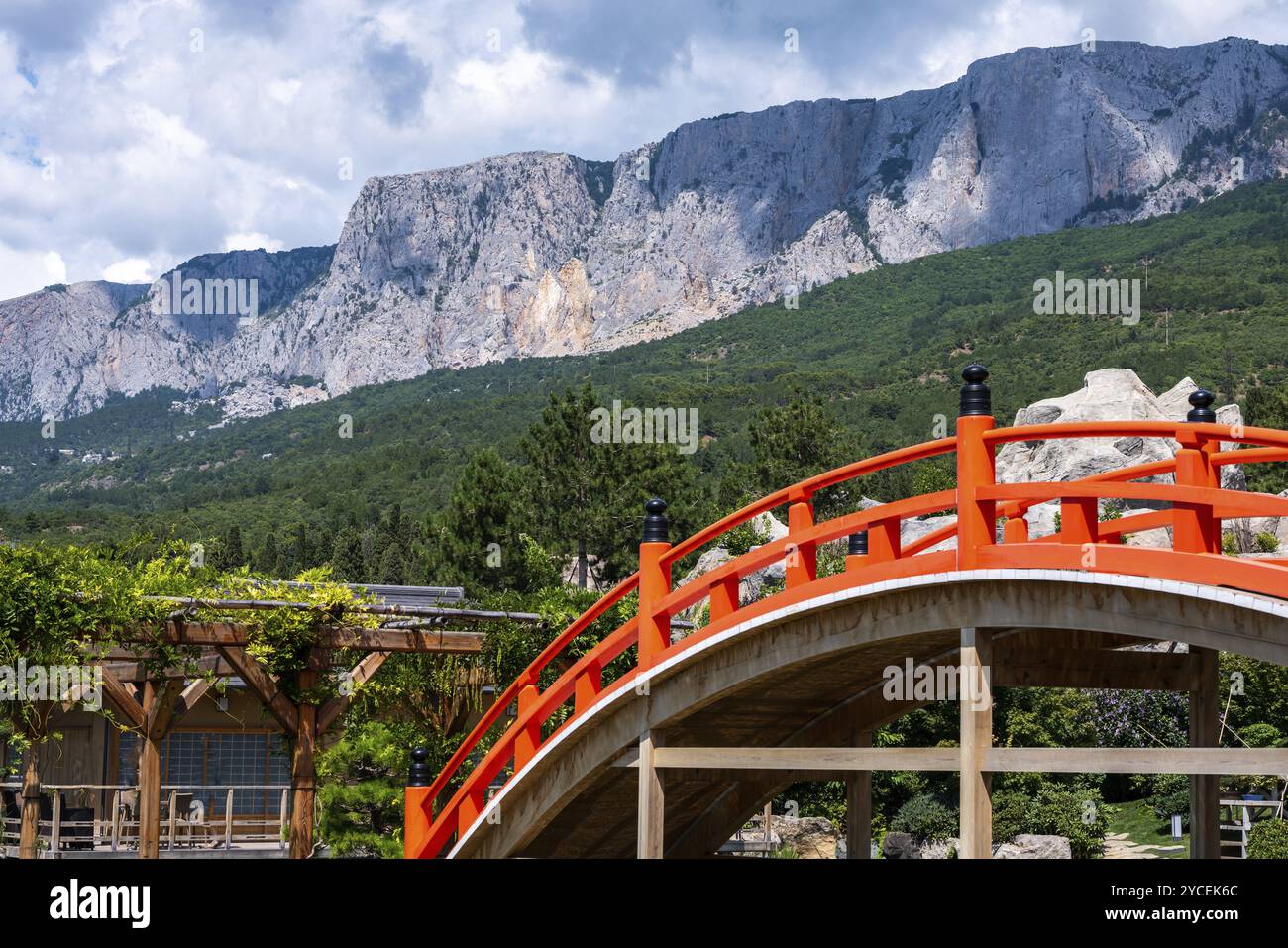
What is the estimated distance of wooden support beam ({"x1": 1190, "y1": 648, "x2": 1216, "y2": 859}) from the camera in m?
9.57

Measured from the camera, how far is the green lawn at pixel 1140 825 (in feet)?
66.4

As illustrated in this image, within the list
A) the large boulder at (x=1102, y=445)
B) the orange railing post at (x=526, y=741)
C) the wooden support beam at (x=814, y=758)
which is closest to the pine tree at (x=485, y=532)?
the large boulder at (x=1102, y=445)

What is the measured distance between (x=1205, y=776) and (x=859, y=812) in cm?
287

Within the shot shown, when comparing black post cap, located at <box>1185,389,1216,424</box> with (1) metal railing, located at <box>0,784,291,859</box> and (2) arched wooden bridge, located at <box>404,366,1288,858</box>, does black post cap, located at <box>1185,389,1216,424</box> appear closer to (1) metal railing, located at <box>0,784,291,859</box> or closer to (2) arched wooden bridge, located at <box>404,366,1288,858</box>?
(2) arched wooden bridge, located at <box>404,366,1288,858</box>

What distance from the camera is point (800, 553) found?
946cm

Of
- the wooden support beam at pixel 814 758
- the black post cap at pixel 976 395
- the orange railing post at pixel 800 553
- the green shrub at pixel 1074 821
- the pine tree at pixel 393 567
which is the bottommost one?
the green shrub at pixel 1074 821

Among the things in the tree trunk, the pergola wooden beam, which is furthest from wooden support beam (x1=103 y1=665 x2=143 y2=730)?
the pergola wooden beam

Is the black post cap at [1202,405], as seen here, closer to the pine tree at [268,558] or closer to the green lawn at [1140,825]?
the green lawn at [1140,825]

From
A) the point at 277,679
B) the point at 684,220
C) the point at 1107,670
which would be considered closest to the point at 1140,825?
the point at 1107,670

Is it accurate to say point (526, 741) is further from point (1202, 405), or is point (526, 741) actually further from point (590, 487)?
point (590, 487)

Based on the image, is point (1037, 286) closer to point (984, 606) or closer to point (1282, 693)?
point (1282, 693)

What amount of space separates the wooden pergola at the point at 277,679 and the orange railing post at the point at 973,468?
8.24 meters

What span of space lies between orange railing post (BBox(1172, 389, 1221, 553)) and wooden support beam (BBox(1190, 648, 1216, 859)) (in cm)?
157
